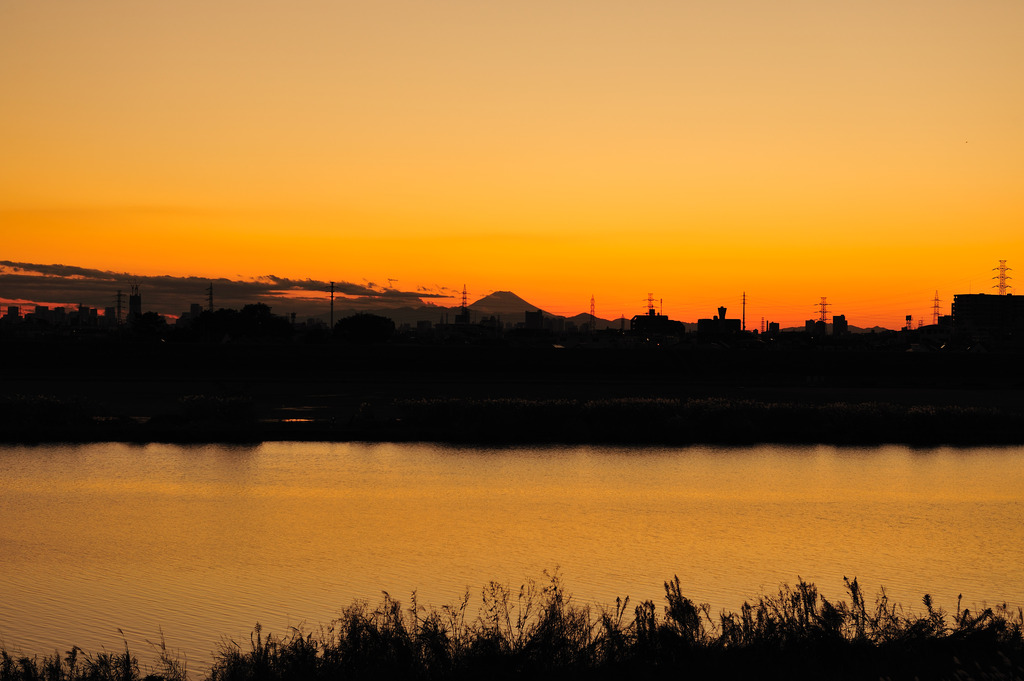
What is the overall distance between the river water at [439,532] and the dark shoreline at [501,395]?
4.20m

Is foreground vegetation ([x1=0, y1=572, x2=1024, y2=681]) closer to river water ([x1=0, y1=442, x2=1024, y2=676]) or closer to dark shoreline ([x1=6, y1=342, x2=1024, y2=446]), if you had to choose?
river water ([x1=0, y1=442, x2=1024, y2=676])

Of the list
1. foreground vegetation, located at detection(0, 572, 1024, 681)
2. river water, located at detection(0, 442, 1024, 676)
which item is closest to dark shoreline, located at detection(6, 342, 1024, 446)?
river water, located at detection(0, 442, 1024, 676)

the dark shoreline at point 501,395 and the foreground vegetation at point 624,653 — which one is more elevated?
the dark shoreline at point 501,395

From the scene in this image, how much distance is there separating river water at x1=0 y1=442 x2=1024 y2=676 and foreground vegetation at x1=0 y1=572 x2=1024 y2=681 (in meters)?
1.90

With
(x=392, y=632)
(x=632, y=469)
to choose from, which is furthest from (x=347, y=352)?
(x=392, y=632)

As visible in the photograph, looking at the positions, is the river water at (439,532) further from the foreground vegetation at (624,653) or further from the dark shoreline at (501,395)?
the dark shoreline at (501,395)

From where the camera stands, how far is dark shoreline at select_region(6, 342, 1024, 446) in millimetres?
34562

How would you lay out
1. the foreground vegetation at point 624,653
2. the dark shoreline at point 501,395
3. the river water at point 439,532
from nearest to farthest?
the foreground vegetation at point 624,653 → the river water at point 439,532 → the dark shoreline at point 501,395

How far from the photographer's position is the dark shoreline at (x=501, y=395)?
34562mm

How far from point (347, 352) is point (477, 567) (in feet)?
234

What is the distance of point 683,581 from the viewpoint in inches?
601

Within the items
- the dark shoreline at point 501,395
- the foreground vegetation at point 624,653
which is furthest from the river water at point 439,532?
the dark shoreline at point 501,395

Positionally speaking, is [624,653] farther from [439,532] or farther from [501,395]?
[501,395]

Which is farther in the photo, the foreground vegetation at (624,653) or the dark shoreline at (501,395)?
the dark shoreline at (501,395)
